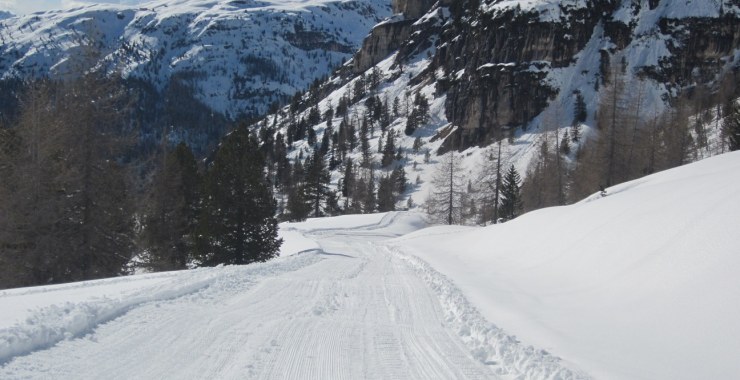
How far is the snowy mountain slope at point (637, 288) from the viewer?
5.52 meters

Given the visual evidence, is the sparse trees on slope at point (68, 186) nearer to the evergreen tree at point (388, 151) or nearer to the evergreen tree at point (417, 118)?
the evergreen tree at point (388, 151)

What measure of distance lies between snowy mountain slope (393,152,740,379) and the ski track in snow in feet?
2.83

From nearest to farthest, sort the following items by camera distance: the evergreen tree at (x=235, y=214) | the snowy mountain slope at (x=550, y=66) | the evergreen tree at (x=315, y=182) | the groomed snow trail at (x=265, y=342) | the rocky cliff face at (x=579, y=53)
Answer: the groomed snow trail at (x=265, y=342) < the evergreen tree at (x=235, y=214) < the evergreen tree at (x=315, y=182) < the snowy mountain slope at (x=550, y=66) < the rocky cliff face at (x=579, y=53)

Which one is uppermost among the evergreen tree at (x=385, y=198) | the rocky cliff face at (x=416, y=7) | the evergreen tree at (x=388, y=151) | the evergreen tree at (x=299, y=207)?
the rocky cliff face at (x=416, y=7)

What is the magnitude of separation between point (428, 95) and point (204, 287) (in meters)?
128

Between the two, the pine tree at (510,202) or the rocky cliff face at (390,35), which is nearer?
the pine tree at (510,202)

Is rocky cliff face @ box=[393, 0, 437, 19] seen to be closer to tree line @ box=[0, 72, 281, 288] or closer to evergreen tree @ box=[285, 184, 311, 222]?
evergreen tree @ box=[285, 184, 311, 222]

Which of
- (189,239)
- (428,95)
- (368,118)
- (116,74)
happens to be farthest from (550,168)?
(368,118)

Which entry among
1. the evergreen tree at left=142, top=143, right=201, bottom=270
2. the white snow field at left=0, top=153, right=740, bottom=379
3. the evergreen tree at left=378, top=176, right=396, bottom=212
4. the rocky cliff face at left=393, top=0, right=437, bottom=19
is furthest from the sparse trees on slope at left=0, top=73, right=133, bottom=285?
the rocky cliff face at left=393, top=0, right=437, bottom=19

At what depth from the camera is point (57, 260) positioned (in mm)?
16750

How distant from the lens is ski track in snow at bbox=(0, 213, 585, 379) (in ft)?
16.5

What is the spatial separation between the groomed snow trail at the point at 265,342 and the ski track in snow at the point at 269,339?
13 millimetres

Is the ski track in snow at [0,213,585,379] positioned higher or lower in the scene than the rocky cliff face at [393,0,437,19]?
lower

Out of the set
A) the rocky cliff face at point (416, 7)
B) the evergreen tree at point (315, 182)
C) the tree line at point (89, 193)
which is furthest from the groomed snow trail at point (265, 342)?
the rocky cliff face at point (416, 7)
